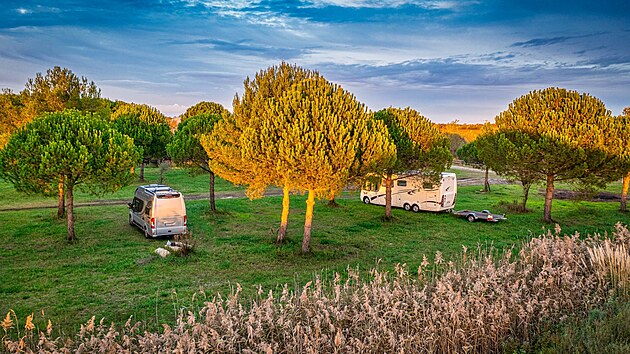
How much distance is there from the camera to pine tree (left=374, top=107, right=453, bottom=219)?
79.9 feet

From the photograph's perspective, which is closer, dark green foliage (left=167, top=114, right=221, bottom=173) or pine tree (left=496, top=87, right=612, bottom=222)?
pine tree (left=496, top=87, right=612, bottom=222)

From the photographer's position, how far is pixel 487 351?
24.3 feet

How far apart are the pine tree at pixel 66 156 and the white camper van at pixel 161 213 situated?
1.63 meters

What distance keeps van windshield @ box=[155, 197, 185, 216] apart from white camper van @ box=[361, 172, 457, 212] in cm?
1358

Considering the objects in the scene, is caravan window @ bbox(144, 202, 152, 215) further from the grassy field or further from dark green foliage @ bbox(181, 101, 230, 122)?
dark green foliage @ bbox(181, 101, 230, 122)

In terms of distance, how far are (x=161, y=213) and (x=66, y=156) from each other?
470 centimetres

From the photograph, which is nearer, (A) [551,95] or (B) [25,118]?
(A) [551,95]

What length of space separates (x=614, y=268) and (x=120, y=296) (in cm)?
1321

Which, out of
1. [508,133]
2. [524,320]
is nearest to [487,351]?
[524,320]

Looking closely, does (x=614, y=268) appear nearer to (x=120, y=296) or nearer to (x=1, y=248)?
(x=120, y=296)

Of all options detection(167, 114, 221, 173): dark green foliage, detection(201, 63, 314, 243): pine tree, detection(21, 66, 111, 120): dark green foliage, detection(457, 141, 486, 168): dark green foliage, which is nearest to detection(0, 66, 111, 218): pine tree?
detection(21, 66, 111, 120): dark green foliage

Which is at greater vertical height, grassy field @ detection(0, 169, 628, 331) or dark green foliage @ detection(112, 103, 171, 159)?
dark green foliage @ detection(112, 103, 171, 159)

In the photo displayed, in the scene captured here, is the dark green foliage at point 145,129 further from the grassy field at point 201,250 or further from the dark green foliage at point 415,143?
the dark green foliage at point 415,143

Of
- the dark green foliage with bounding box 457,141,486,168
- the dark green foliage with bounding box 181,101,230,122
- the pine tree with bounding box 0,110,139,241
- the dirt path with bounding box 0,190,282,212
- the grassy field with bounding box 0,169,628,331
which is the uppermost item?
the dark green foliage with bounding box 181,101,230,122
